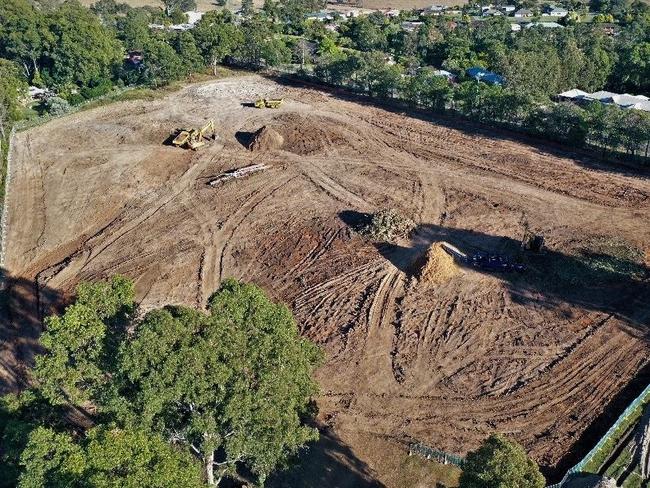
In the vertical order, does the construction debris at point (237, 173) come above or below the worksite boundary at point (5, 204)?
above

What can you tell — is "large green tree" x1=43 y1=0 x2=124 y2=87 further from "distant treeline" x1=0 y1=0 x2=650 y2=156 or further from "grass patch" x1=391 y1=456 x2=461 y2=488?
"grass patch" x1=391 y1=456 x2=461 y2=488

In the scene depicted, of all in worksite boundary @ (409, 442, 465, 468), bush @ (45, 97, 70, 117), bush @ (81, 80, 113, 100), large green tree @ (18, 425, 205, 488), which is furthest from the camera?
bush @ (81, 80, 113, 100)

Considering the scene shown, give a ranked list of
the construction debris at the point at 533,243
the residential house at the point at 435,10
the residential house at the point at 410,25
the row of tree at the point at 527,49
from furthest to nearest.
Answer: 1. the residential house at the point at 435,10
2. the residential house at the point at 410,25
3. the row of tree at the point at 527,49
4. the construction debris at the point at 533,243

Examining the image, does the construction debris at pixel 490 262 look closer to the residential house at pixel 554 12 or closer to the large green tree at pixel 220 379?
the large green tree at pixel 220 379

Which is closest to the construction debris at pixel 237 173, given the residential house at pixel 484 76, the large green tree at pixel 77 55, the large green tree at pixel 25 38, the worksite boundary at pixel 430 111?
the worksite boundary at pixel 430 111

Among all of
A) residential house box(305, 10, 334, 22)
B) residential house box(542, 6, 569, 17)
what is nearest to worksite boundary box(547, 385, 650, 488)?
residential house box(305, 10, 334, 22)

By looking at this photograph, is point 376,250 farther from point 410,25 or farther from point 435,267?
point 410,25

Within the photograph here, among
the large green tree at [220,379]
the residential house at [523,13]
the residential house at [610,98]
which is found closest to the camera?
the large green tree at [220,379]

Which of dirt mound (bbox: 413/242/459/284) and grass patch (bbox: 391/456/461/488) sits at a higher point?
dirt mound (bbox: 413/242/459/284)
